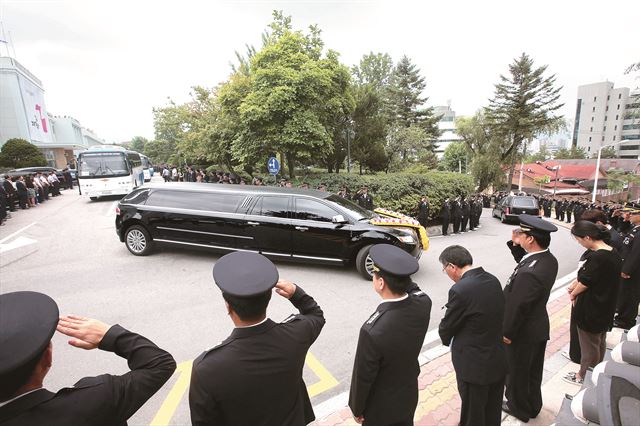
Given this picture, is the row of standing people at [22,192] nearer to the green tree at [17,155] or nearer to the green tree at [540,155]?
the green tree at [17,155]

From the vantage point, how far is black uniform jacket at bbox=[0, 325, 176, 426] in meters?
1.21

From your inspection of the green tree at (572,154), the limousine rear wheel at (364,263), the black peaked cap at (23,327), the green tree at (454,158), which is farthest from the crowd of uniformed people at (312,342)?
the green tree at (572,154)

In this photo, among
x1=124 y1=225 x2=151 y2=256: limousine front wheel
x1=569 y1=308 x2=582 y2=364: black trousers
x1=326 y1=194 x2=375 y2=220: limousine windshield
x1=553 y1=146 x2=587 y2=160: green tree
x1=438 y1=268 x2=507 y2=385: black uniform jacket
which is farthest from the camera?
x1=553 y1=146 x2=587 y2=160: green tree

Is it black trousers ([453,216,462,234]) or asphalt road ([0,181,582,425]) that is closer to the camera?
asphalt road ([0,181,582,425])

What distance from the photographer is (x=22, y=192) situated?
14.2 metres

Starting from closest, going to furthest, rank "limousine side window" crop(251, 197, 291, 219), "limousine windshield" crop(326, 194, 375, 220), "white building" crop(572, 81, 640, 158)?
1. "limousine side window" crop(251, 197, 291, 219)
2. "limousine windshield" crop(326, 194, 375, 220)
3. "white building" crop(572, 81, 640, 158)

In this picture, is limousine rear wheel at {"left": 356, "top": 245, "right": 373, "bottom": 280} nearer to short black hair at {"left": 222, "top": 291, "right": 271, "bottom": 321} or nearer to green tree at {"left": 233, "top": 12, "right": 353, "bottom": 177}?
short black hair at {"left": 222, "top": 291, "right": 271, "bottom": 321}

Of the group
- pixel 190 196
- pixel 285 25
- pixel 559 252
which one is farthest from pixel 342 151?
pixel 190 196

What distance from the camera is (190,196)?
24.6 feet

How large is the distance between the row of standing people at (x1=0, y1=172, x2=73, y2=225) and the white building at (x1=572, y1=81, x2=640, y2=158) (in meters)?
117

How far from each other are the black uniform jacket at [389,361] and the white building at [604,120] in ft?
385

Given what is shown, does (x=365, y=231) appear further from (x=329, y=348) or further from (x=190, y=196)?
(x=190, y=196)

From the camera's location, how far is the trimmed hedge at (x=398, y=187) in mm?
13781

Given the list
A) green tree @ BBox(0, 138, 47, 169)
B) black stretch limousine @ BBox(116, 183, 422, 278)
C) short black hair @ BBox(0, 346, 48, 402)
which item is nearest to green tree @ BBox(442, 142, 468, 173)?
green tree @ BBox(0, 138, 47, 169)
